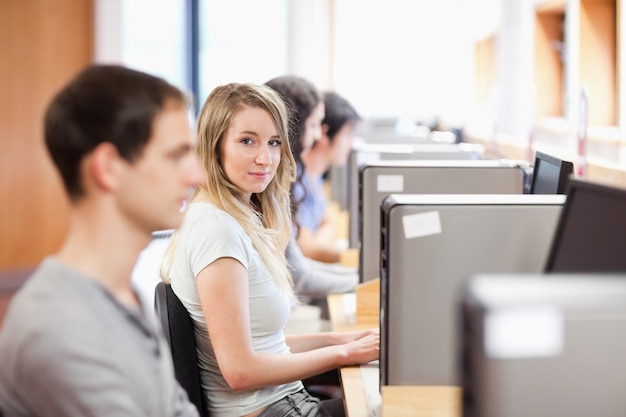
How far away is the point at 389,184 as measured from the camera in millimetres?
2709

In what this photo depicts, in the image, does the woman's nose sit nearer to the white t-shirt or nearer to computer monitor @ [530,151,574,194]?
the white t-shirt

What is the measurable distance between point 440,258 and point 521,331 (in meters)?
0.80

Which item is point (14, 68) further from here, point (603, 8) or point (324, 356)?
point (324, 356)

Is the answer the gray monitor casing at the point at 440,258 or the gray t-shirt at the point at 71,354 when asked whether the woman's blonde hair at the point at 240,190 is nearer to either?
the gray monitor casing at the point at 440,258

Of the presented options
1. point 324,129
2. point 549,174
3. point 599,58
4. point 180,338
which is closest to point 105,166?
point 180,338

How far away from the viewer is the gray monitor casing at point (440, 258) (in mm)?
1651

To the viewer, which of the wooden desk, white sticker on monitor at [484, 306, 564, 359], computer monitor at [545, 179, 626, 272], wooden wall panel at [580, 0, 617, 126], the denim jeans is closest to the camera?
white sticker on monitor at [484, 306, 564, 359]

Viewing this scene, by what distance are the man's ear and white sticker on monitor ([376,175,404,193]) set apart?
162cm

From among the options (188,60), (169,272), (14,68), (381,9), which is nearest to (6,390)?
(169,272)

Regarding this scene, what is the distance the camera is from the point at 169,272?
79.2 inches

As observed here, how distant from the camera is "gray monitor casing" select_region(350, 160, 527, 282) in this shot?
97.6 inches

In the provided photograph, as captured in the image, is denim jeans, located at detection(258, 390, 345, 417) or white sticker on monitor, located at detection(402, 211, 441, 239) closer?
white sticker on monitor, located at detection(402, 211, 441, 239)

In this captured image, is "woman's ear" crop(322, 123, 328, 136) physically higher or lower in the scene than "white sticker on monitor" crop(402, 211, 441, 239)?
higher

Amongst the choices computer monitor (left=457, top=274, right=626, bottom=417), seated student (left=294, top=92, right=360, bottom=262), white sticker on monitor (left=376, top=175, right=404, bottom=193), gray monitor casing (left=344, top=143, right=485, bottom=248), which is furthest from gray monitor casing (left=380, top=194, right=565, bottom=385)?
seated student (left=294, top=92, right=360, bottom=262)
